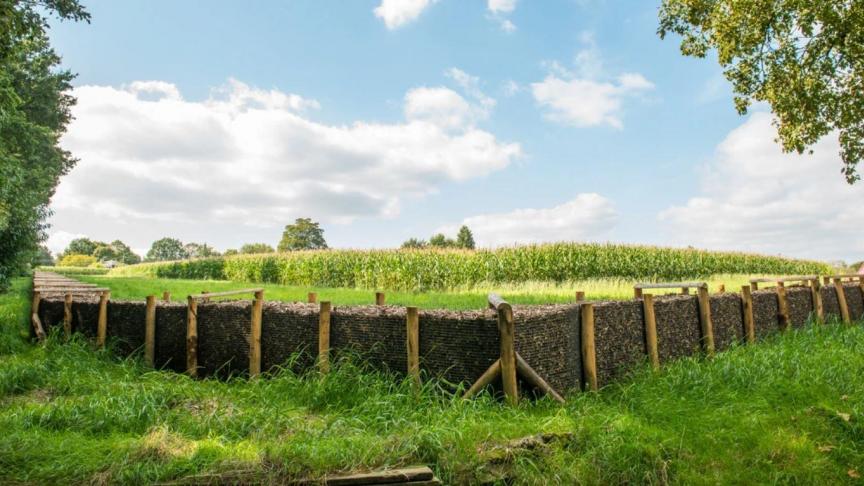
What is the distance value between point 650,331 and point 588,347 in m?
1.73

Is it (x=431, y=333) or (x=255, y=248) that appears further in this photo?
(x=255, y=248)

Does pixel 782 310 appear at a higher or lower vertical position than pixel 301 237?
lower

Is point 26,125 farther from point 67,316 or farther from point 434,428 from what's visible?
point 434,428

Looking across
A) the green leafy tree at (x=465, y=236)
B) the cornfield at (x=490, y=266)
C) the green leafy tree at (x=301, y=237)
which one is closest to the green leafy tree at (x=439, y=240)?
the green leafy tree at (x=465, y=236)

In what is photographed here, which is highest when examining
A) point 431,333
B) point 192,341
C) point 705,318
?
point 431,333

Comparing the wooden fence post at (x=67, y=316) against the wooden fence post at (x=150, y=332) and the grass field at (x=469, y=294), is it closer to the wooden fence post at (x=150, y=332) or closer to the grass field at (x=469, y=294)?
the wooden fence post at (x=150, y=332)

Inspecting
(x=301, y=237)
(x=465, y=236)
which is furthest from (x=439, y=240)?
(x=301, y=237)

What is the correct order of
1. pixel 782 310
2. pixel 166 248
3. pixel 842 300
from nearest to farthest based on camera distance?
pixel 782 310, pixel 842 300, pixel 166 248

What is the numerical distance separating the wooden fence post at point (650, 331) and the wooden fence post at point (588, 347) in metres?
1.63

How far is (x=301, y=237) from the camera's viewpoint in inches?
3497

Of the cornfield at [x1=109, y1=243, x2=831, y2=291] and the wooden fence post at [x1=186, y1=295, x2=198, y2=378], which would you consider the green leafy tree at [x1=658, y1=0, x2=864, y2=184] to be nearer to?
the cornfield at [x1=109, y1=243, x2=831, y2=291]

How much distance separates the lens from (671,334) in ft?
31.3

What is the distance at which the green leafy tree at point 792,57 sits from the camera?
15883mm

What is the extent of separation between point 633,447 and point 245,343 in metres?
6.14
